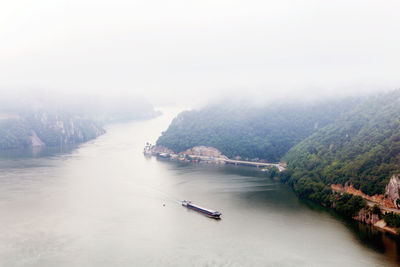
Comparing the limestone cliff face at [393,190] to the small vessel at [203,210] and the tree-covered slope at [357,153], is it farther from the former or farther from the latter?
the small vessel at [203,210]

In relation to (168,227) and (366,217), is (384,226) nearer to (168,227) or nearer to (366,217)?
(366,217)

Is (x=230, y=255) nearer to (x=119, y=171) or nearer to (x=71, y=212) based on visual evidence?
(x=71, y=212)

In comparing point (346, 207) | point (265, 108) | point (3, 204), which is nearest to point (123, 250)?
point (3, 204)

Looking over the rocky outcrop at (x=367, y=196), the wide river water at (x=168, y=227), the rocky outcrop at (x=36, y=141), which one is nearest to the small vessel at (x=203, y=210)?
the wide river water at (x=168, y=227)

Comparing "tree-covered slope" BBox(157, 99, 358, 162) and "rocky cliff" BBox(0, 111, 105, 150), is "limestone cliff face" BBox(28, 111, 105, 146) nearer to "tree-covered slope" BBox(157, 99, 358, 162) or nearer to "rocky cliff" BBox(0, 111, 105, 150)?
"rocky cliff" BBox(0, 111, 105, 150)

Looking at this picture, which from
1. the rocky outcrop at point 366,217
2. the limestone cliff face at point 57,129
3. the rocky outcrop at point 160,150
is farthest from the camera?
the limestone cliff face at point 57,129

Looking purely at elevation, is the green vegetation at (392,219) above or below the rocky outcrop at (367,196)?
below

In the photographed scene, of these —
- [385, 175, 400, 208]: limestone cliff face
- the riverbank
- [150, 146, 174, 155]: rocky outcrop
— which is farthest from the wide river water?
[150, 146, 174, 155]: rocky outcrop
